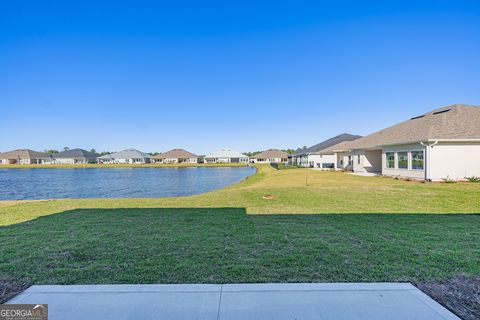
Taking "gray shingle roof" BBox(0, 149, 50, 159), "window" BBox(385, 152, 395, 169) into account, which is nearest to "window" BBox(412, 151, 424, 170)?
"window" BBox(385, 152, 395, 169)

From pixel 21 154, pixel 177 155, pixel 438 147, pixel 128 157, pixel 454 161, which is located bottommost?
pixel 454 161

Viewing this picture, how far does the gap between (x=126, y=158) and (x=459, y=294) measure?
93.6 m

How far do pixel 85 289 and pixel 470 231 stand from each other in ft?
23.7

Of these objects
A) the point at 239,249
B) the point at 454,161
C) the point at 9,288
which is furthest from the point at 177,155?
the point at 9,288

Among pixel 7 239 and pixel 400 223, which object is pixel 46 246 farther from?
pixel 400 223

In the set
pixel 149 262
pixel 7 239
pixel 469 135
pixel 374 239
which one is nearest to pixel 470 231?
pixel 374 239

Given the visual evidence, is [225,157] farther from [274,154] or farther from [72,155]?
[72,155]

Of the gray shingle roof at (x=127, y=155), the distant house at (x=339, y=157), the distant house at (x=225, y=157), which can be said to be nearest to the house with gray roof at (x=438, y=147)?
the distant house at (x=339, y=157)

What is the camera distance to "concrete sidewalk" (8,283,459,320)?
2.62 metres

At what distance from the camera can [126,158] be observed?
287ft

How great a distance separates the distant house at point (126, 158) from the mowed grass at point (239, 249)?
86.3 m

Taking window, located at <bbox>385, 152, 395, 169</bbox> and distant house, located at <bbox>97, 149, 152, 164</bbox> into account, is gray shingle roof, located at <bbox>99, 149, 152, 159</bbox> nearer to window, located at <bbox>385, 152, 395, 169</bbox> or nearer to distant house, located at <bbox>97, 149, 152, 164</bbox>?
distant house, located at <bbox>97, 149, 152, 164</bbox>

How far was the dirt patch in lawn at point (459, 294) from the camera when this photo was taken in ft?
8.80

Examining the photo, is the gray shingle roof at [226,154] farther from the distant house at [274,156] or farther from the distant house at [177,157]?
the distant house at [274,156]
